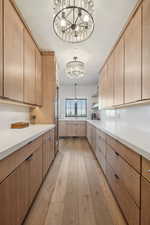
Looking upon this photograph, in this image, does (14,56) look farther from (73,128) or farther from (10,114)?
(73,128)

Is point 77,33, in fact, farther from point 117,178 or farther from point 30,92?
point 117,178

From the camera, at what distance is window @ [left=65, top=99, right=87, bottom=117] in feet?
A: 21.0

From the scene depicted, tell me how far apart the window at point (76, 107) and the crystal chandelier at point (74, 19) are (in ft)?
15.1

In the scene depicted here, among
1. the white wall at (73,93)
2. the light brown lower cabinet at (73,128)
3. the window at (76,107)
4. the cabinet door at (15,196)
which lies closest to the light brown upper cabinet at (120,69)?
the cabinet door at (15,196)

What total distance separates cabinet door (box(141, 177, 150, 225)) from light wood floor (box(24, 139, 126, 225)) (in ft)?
1.71

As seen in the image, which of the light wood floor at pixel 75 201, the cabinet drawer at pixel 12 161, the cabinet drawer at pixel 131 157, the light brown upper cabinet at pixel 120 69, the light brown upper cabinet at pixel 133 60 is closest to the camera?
the cabinet drawer at pixel 12 161

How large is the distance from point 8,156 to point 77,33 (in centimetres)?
171

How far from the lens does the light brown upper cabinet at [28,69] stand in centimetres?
205

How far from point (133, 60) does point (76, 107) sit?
476cm

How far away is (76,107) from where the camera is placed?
6.41m

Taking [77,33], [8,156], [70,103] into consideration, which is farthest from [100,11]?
[70,103]

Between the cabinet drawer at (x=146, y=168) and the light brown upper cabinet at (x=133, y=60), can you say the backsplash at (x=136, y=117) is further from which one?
the cabinet drawer at (x=146, y=168)

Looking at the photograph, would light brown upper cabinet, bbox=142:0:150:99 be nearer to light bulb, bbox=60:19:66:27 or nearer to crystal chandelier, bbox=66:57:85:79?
light bulb, bbox=60:19:66:27

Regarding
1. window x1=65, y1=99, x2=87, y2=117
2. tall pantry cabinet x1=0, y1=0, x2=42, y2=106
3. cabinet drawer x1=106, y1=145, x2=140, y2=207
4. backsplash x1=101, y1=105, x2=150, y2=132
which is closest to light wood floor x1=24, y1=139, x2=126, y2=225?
cabinet drawer x1=106, y1=145, x2=140, y2=207
